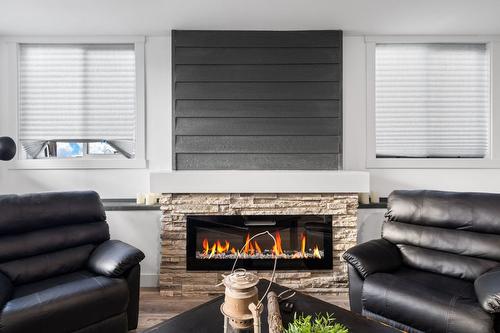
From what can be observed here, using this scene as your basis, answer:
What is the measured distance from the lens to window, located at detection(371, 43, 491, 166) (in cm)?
317

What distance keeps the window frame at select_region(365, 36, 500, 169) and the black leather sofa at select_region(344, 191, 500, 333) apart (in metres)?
0.71

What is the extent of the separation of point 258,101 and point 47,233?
2.20 m

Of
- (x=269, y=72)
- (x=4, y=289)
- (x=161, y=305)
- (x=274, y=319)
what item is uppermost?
(x=269, y=72)

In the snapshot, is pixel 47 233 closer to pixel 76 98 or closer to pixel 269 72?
pixel 76 98

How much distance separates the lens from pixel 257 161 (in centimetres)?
305

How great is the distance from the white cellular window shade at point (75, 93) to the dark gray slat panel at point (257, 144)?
26.1 inches

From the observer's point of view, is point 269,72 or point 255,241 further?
point 269,72

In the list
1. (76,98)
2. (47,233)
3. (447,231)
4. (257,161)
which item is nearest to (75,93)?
(76,98)

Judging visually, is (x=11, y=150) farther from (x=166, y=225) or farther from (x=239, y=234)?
(x=239, y=234)

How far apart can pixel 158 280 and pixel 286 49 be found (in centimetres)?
275

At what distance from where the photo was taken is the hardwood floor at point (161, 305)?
Answer: 2385 millimetres

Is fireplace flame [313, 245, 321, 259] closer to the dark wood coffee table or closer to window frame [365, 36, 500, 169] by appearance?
window frame [365, 36, 500, 169]

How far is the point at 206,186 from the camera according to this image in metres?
2.73

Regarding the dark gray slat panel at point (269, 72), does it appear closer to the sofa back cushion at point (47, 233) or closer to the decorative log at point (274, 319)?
the sofa back cushion at point (47, 233)
